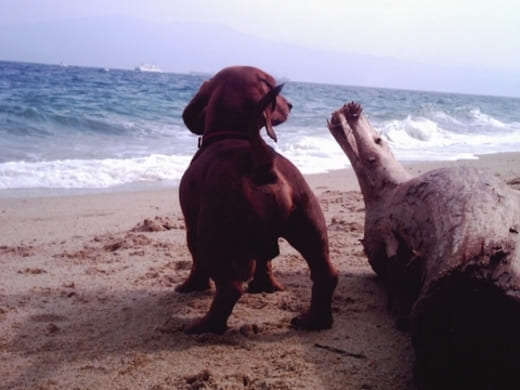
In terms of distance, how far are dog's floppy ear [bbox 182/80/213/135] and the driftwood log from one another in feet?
4.04

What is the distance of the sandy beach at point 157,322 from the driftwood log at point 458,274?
0.24 meters

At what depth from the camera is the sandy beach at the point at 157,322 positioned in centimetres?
239

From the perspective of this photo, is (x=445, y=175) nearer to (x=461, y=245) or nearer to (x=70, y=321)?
(x=461, y=245)

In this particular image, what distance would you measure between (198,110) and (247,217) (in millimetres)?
981

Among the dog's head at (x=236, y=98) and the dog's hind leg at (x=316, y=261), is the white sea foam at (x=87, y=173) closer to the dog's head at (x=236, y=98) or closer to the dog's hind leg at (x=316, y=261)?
the dog's head at (x=236, y=98)

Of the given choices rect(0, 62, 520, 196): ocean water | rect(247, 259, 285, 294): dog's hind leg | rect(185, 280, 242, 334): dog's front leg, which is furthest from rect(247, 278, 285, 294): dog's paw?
rect(0, 62, 520, 196): ocean water

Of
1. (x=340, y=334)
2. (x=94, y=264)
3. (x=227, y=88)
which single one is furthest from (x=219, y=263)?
(x=94, y=264)

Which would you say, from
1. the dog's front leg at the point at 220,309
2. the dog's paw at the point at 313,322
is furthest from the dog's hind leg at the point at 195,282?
the dog's paw at the point at 313,322

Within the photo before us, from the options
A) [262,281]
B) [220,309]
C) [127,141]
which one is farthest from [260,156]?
[127,141]

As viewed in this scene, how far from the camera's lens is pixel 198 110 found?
3.27 metres

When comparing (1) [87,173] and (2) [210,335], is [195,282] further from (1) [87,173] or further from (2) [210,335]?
(1) [87,173]

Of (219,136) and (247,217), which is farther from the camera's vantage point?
(219,136)

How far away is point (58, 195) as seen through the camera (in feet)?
21.3

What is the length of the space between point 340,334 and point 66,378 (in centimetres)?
130
